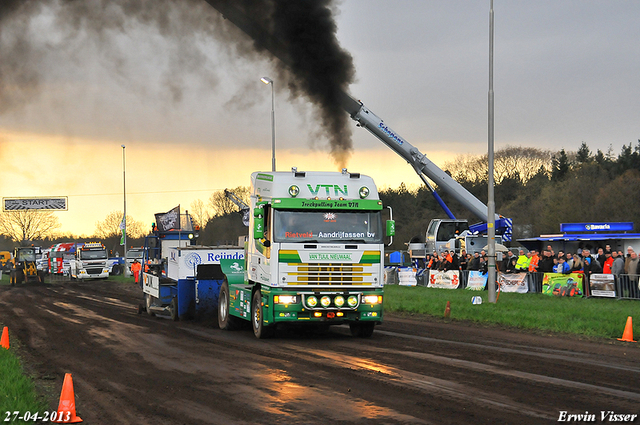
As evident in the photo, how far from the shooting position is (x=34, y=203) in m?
81.1

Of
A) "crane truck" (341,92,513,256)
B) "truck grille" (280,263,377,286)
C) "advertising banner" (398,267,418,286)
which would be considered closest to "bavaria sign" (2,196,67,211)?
"crane truck" (341,92,513,256)

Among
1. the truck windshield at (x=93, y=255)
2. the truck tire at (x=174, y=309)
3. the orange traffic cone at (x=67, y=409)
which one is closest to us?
the orange traffic cone at (x=67, y=409)

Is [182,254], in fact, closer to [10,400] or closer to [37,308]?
[37,308]

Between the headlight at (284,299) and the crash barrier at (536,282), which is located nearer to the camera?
the headlight at (284,299)

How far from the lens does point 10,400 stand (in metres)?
8.53

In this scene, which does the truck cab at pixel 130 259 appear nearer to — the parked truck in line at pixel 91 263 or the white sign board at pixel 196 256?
the parked truck in line at pixel 91 263

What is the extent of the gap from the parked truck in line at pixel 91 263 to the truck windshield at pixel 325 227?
44518mm

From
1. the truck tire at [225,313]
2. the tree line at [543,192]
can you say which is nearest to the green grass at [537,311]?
the truck tire at [225,313]

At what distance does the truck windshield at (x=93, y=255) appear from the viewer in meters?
55.9

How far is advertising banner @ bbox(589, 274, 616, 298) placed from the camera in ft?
74.3

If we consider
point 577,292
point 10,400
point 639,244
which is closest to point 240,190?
point 639,244

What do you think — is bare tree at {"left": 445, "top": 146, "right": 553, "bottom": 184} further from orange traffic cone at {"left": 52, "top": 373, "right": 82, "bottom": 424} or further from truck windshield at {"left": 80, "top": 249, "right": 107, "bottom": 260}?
orange traffic cone at {"left": 52, "top": 373, "right": 82, "bottom": 424}

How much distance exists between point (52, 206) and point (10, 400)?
260 ft

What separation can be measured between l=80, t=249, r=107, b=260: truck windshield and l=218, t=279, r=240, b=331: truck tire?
40.4 meters
